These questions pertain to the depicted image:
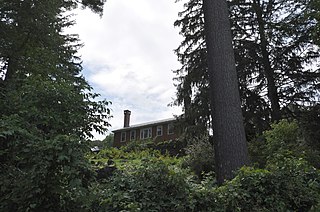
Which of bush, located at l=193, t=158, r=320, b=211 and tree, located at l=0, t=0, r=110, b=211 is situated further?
bush, located at l=193, t=158, r=320, b=211

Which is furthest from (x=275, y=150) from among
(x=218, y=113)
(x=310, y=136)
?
(x=218, y=113)

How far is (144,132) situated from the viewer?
115ft

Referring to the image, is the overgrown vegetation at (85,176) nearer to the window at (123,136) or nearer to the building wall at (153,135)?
the building wall at (153,135)

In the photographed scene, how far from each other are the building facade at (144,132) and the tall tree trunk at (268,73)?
62.1ft

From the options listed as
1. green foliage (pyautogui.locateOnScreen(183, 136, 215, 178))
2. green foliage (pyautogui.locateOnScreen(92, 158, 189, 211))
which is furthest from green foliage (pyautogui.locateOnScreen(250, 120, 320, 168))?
green foliage (pyautogui.locateOnScreen(92, 158, 189, 211))

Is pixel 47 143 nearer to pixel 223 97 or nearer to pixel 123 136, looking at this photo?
pixel 223 97

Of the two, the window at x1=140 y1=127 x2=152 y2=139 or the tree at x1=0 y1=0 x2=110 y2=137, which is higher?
the window at x1=140 y1=127 x2=152 y2=139

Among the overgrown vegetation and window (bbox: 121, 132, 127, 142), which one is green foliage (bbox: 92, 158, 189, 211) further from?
window (bbox: 121, 132, 127, 142)

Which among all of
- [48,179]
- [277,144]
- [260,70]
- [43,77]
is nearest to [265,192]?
[48,179]

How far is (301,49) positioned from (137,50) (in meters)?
7.92

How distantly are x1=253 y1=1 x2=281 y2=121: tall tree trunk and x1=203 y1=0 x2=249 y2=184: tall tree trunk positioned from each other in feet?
23.5

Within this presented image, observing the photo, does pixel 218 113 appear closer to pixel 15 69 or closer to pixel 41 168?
pixel 41 168

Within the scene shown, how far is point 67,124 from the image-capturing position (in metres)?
3.87

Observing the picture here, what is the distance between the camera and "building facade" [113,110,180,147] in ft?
108
